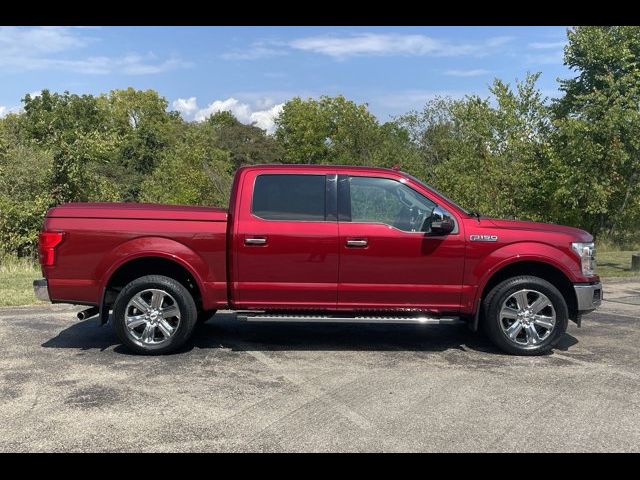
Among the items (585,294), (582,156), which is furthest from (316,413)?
(582,156)

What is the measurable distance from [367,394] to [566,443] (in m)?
1.58

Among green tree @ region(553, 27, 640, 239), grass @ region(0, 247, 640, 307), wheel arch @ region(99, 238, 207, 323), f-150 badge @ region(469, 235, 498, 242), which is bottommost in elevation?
grass @ region(0, 247, 640, 307)

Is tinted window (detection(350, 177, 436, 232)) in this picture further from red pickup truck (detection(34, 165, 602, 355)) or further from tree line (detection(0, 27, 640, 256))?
tree line (detection(0, 27, 640, 256))

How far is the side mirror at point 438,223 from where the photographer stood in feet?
19.3

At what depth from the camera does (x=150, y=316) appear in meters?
6.05

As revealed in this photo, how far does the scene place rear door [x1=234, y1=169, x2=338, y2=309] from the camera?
595 centimetres

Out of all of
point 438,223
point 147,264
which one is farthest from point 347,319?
point 147,264

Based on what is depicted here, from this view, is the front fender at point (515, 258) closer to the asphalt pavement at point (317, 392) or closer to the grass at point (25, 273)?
the asphalt pavement at point (317, 392)

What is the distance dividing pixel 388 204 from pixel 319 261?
958mm

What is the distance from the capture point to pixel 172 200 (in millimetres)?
22578

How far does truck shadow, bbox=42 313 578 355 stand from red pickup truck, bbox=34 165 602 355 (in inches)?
19.4

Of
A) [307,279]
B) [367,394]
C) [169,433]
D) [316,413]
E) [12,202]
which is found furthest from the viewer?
[12,202]

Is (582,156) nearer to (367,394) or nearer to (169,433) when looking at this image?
(367,394)

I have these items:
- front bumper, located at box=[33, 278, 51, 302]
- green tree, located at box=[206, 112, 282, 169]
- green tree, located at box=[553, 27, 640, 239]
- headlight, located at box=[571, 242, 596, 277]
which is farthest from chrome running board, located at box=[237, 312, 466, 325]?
green tree, located at box=[206, 112, 282, 169]
